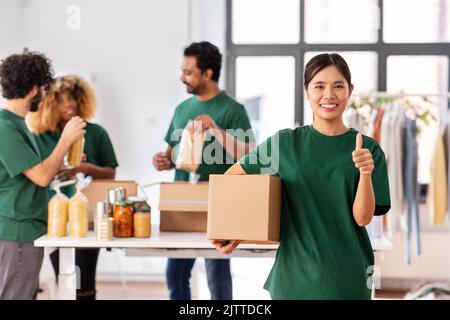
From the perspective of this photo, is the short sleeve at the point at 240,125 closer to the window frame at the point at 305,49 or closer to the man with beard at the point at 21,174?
the man with beard at the point at 21,174

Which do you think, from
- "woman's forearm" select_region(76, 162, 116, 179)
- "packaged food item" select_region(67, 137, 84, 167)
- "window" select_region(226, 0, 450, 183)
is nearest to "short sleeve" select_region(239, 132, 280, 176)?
"packaged food item" select_region(67, 137, 84, 167)

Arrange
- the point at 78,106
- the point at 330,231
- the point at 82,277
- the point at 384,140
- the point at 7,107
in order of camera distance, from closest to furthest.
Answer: the point at 330,231, the point at 7,107, the point at 82,277, the point at 78,106, the point at 384,140

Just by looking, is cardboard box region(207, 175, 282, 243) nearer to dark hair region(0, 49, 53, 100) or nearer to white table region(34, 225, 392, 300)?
white table region(34, 225, 392, 300)

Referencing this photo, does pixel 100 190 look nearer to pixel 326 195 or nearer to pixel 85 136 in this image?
pixel 85 136

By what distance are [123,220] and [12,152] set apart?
16.4 inches

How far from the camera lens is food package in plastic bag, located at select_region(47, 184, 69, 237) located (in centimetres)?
235

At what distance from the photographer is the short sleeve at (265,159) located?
1556 millimetres

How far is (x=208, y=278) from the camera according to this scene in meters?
2.73

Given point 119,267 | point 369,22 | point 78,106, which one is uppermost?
point 369,22

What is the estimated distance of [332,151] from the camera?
1522 mm

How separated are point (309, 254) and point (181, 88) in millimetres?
2670

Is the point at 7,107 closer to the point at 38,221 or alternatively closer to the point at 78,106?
the point at 38,221

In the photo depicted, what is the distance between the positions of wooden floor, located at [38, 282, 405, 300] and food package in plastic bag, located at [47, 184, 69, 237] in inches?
53.3

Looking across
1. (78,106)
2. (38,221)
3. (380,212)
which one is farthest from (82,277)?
(380,212)
